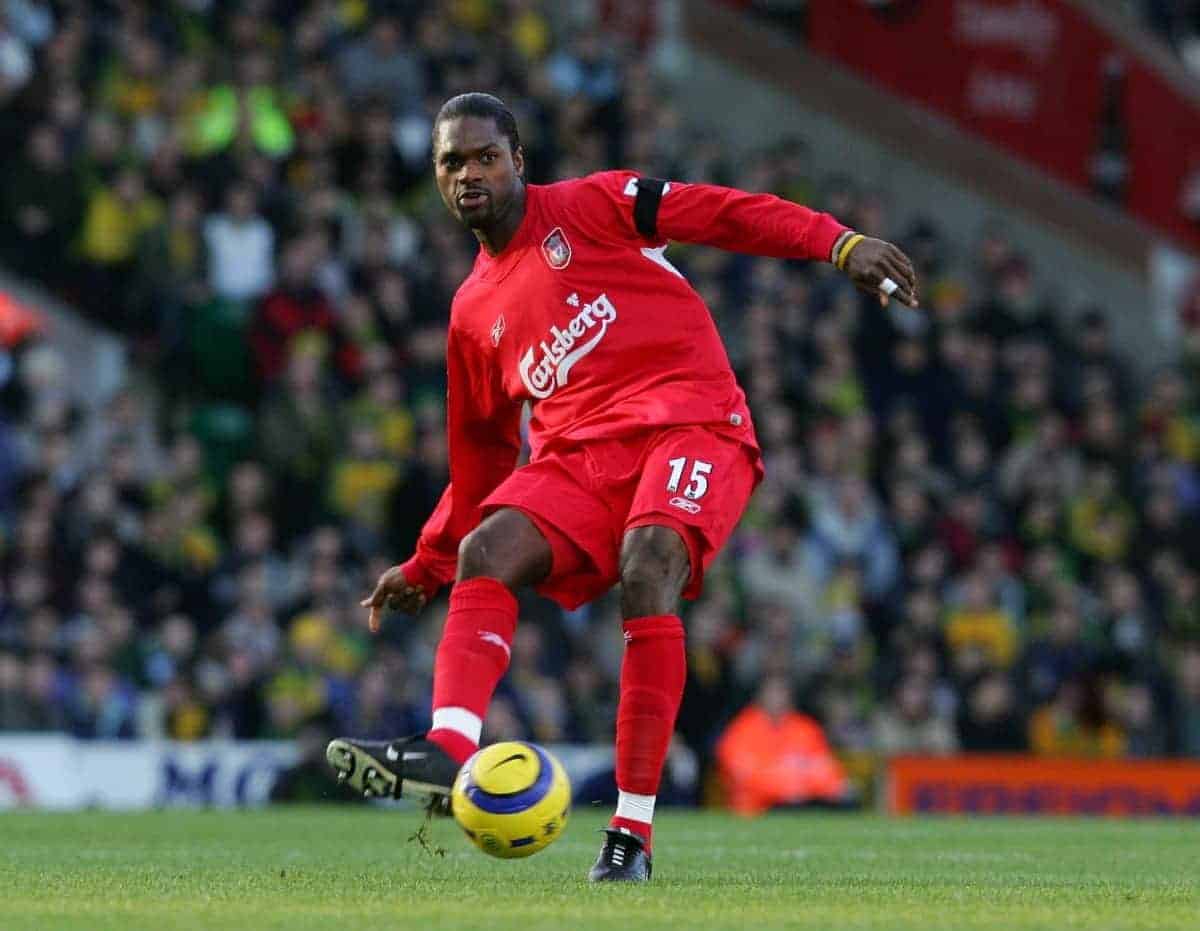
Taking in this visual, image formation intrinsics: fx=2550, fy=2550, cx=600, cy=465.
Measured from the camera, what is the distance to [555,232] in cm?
682

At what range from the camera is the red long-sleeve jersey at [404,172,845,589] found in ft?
21.9

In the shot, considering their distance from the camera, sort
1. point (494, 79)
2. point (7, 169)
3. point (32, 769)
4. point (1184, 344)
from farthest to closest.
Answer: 1. point (1184, 344)
2. point (494, 79)
3. point (7, 169)
4. point (32, 769)

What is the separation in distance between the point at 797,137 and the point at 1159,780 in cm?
830

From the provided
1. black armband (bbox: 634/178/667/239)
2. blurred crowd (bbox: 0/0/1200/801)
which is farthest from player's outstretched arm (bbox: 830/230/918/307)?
blurred crowd (bbox: 0/0/1200/801)

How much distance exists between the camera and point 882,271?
6.27 metres

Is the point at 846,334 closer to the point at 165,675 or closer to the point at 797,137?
the point at 797,137

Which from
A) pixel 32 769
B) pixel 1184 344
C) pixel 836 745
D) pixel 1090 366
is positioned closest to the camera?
pixel 32 769

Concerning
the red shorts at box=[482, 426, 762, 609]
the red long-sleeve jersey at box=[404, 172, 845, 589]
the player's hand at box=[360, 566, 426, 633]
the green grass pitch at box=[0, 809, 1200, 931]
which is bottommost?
the green grass pitch at box=[0, 809, 1200, 931]

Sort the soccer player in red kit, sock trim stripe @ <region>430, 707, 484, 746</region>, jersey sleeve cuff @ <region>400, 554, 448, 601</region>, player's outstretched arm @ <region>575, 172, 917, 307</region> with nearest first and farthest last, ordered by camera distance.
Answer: sock trim stripe @ <region>430, 707, 484, 746</region> → player's outstretched arm @ <region>575, 172, 917, 307</region> → the soccer player in red kit → jersey sleeve cuff @ <region>400, 554, 448, 601</region>

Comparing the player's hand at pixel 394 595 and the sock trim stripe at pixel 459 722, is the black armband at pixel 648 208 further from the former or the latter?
the sock trim stripe at pixel 459 722

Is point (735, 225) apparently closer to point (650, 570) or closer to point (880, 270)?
point (880, 270)

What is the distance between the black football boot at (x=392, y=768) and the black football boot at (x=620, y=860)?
0.56 meters

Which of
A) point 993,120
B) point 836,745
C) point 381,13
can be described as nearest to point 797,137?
point 993,120

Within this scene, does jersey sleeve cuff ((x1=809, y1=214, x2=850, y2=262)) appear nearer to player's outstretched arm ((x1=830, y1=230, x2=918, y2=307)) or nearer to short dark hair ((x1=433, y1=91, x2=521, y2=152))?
player's outstretched arm ((x1=830, y1=230, x2=918, y2=307))
